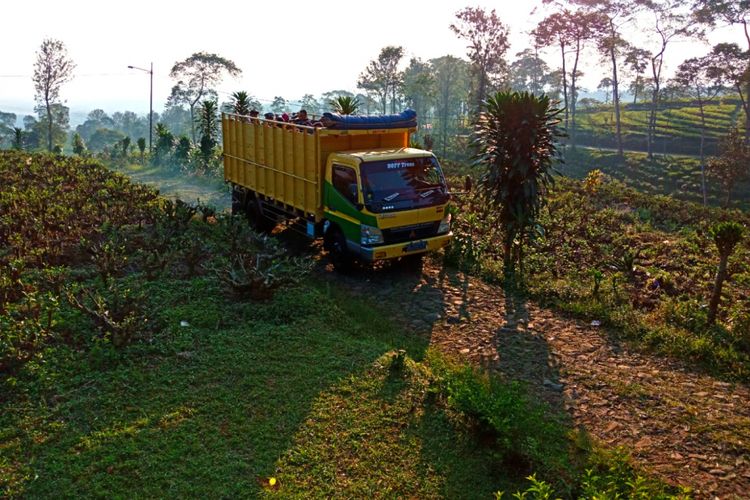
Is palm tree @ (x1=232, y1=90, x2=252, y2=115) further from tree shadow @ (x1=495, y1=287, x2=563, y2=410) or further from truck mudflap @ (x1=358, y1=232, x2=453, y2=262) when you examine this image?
tree shadow @ (x1=495, y1=287, x2=563, y2=410)

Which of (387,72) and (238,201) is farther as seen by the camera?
(387,72)

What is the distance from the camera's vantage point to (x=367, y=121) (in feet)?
37.7

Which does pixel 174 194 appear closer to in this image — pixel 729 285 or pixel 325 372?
pixel 325 372

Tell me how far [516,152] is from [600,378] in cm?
483

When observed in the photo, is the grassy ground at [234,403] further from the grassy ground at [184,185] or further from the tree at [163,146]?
the tree at [163,146]

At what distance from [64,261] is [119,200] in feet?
15.7

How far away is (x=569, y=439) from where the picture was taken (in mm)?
6105

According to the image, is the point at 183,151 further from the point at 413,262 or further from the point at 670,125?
the point at 670,125

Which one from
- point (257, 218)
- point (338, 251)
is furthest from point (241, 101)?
point (338, 251)

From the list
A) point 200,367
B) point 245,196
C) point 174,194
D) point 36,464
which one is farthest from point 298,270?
point 174,194

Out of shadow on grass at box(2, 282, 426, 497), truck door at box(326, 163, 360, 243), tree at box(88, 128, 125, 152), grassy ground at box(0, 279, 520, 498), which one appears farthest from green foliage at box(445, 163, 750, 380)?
tree at box(88, 128, 125, 152)

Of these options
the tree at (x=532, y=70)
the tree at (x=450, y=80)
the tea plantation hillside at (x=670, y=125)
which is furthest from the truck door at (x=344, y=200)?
the tree at (x=532, y=70)

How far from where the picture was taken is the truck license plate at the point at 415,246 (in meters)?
10.6

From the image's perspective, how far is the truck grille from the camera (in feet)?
34.3
